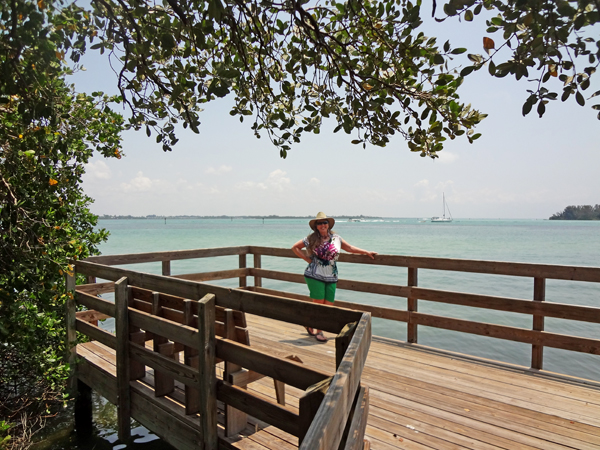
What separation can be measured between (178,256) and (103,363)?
2099 millimetres

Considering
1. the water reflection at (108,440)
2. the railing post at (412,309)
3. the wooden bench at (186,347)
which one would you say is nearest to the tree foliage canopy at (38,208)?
the water reflection at (108,440)

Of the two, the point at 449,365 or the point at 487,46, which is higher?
the point at 487,46

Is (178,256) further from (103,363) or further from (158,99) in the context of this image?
(158,99)

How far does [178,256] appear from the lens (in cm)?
613

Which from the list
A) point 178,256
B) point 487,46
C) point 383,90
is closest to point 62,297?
point 178,256

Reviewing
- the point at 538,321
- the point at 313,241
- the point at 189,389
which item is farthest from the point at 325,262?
the point at 189,389

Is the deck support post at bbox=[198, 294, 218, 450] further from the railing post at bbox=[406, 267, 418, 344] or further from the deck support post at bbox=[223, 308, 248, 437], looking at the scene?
the railing post at bbox=[406, 267, 418, 344]

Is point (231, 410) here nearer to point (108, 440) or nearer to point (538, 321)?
point (108, 440)

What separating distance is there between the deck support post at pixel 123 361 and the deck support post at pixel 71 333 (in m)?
1.16

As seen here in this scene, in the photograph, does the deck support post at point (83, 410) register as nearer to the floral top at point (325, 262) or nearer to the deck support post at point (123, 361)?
the deck support post at point (123, 361)

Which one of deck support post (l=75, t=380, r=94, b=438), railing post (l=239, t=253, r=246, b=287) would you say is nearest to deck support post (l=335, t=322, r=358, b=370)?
deck support post (l=75, t=380, r=94, b=438)

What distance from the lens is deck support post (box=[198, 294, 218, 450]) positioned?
2.79 meters

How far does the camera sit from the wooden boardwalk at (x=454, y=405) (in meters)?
2.84

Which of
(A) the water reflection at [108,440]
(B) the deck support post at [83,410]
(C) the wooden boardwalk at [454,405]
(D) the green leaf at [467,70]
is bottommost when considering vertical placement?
(A) the water reflection at [108,440]
